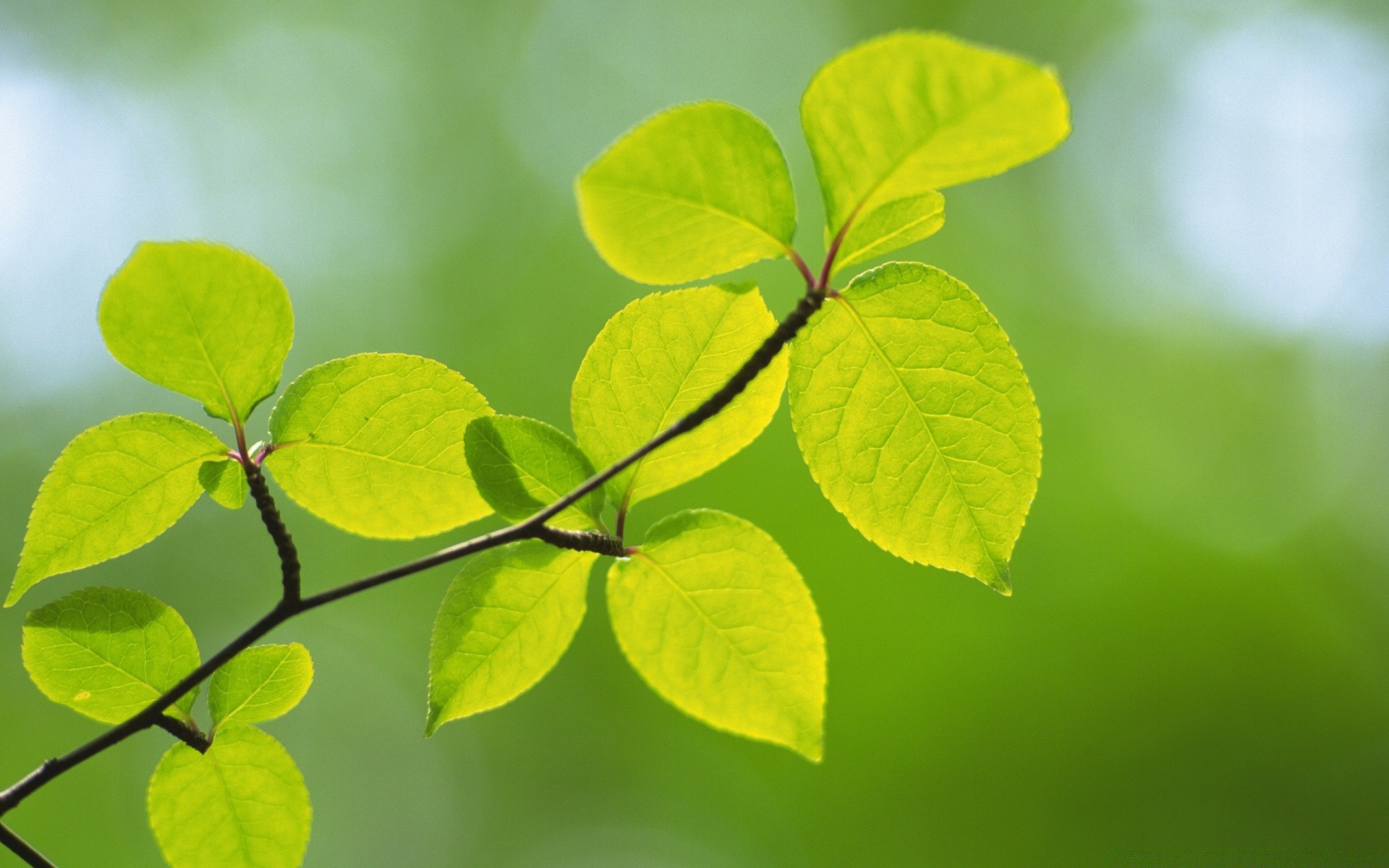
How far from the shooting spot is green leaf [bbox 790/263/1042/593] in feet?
1.85

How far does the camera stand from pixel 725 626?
61 cm

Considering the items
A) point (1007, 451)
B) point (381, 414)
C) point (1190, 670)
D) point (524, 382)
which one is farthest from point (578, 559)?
point (1190, 670)

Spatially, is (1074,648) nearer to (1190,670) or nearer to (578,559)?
(1190,670)

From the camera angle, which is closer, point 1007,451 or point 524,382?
point 1007,451

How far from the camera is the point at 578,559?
616 mm

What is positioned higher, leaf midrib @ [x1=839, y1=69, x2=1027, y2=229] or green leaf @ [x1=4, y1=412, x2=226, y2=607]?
leaf midrib @ [x1=839, y1=69, x2=1027, y2=229]

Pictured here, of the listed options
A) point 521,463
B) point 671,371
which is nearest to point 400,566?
point 521,463

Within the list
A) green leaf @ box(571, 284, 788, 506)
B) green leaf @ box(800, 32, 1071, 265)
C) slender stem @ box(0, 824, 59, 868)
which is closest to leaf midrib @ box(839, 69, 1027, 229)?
green leaf @ box(800, 32, 1071, 265)

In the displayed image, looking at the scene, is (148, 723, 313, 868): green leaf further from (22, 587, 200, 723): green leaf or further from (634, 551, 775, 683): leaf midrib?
(634, 551, 775, 683): leaf midrib

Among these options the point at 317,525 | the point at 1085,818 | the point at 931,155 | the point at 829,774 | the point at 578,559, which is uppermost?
the point at 931,155

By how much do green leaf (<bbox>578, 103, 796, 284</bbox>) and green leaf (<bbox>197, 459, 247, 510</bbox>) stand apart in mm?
281

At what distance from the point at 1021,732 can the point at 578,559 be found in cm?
575

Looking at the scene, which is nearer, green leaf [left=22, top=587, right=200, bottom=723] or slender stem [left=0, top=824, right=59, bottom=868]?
slender stem [left=0, top=824, right=59, bottom=868]

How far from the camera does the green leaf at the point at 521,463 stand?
0.57 metres
